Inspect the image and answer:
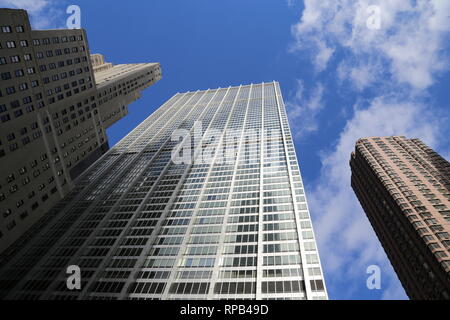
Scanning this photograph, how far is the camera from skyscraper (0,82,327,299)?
188 feet

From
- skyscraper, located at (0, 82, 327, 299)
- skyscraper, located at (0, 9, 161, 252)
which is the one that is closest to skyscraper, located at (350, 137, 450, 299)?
skyscraper, located at (0, 82, 327, 299)

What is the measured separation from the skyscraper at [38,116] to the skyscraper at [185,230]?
20.7 meters

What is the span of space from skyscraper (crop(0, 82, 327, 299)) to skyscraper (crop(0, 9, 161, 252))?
20741 millimetres

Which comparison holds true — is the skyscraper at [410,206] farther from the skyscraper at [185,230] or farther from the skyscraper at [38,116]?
the skyscraper at [38,116]

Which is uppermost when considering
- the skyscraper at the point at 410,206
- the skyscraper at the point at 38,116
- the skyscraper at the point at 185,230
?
the skyscraper at the point at 38,116

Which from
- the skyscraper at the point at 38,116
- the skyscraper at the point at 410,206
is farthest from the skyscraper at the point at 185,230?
the skyscraper at the point at 410,206

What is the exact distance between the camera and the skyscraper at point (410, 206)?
257 ft

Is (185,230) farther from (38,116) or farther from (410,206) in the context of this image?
(410,206)

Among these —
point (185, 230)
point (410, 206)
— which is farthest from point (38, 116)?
point (410, 206)

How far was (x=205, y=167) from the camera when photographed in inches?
4203

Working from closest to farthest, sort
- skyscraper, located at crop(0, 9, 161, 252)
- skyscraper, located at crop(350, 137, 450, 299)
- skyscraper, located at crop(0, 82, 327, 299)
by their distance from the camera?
skyscraper, located at crop(0, 9, 161, 252) → skyscraper, located at crop(0, 82, 327, 299) → skyscraper, located at crop(350, 137, 450, 299)

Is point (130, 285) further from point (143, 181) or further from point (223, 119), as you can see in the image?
point (223, 119)

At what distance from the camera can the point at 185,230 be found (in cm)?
7456

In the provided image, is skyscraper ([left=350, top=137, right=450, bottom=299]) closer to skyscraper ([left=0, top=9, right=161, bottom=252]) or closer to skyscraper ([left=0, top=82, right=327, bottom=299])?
skyscraper ([left=0, top=82, right=327, bottom=299])
